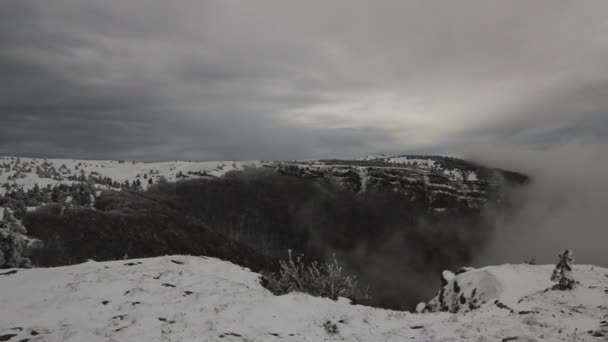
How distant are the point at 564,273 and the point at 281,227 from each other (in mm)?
104822

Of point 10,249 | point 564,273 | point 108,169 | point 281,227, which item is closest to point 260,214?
point 281,227

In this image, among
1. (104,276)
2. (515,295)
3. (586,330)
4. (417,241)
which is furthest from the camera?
(417,241)

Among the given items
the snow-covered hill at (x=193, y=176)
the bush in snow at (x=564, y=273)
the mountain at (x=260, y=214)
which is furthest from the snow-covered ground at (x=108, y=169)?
the bush in snow at (x=564, y=273)

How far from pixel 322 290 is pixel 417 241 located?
437ft

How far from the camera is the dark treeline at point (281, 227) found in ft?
126

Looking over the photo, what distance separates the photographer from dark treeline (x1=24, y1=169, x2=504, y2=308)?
1513 inches

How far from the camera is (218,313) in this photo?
13.3m

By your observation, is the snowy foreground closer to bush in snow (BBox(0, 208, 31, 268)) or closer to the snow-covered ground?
bush in snow (BBox(0, 208, 31, 268))

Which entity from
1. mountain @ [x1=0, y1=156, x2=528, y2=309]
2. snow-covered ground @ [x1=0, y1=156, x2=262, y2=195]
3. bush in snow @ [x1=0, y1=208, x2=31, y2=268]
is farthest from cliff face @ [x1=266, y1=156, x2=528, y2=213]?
bush in snow @ [x1=0, y1=208, x2=31, y2=268]

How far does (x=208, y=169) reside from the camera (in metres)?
122

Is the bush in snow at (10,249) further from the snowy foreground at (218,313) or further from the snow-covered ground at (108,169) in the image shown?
the snow-covered ground at (108,169)

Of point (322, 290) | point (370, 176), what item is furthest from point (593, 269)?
point (370, 176)

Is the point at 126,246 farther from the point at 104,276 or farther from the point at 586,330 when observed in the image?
the point at 586,330

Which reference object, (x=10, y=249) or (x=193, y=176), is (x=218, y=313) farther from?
(x=193, y=176)
